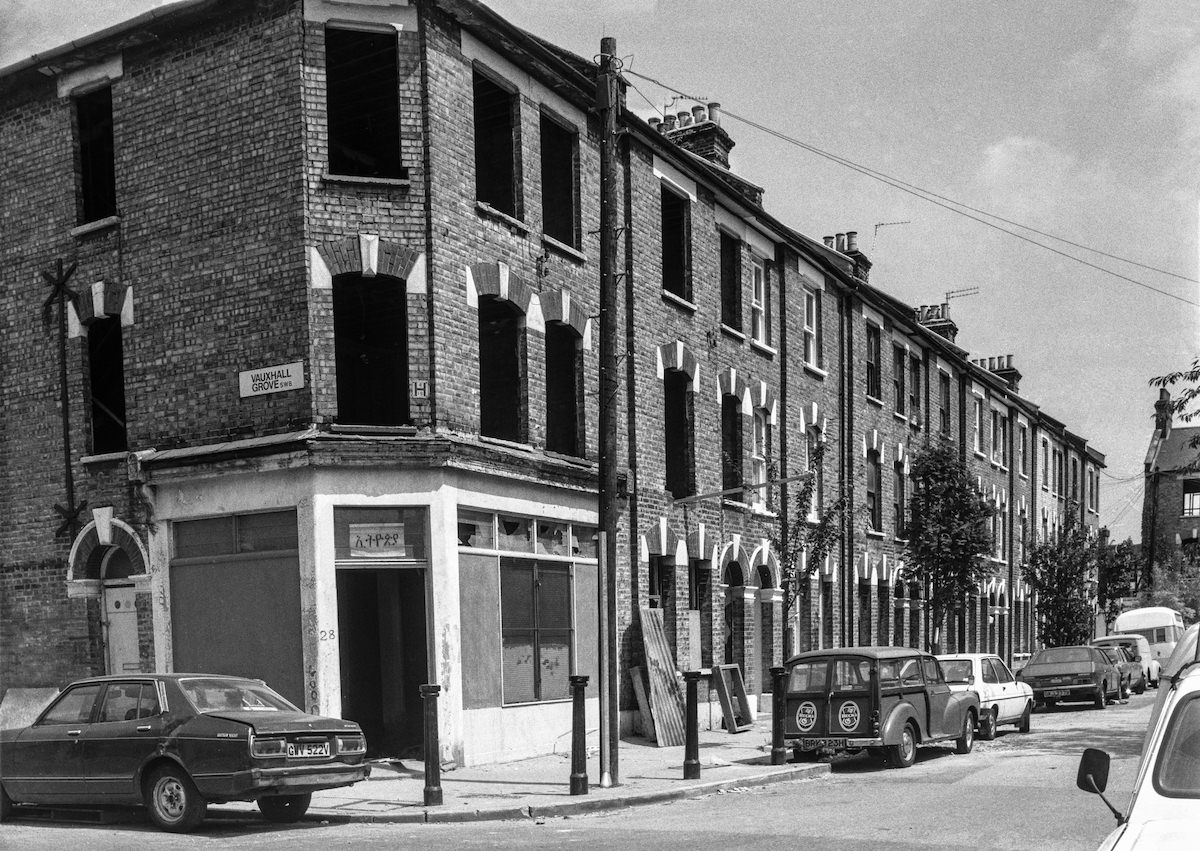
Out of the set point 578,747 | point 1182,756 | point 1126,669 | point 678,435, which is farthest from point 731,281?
point 1182,756

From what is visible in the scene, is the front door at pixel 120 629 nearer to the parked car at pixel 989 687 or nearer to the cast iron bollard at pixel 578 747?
the cast iron bollard at pixel 578 747

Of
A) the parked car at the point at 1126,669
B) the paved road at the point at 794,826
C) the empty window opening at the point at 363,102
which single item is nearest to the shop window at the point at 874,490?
the parked car at the point at 1126,669

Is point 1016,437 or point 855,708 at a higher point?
point 1016,437

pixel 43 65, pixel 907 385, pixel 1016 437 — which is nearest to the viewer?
pixel 43 65

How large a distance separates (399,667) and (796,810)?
19.9ft

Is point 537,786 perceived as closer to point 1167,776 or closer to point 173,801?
point 173,801

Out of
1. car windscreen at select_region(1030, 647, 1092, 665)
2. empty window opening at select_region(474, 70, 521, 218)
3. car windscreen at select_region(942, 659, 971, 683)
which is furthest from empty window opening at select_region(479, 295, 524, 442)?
car windscreen at select_region(1030, 647, 1092, 665)

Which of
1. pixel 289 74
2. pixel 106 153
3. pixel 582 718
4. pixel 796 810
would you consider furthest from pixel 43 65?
pixel 796 810

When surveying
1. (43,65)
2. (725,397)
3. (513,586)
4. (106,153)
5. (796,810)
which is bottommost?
(796,810)

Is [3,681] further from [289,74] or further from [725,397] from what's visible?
[725,397]

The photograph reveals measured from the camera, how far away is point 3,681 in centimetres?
1830

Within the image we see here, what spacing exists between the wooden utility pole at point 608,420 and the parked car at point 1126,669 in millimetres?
20138

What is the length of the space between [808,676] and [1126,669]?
20.1 m

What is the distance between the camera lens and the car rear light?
436 inches
